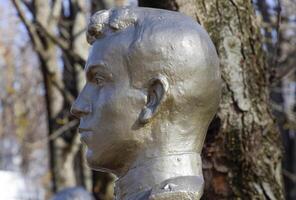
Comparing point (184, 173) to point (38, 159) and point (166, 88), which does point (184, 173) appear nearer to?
point (166, 88)

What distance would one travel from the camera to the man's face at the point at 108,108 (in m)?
3.25

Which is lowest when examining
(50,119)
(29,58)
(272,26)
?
(29,58)

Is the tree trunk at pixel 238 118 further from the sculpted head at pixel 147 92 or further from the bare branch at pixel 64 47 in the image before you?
the bare branch at pixel 64 47

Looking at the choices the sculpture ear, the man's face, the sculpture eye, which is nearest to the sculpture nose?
the man's face

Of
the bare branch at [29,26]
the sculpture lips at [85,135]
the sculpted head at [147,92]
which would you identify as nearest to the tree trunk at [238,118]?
the sculpted head at [147,92]

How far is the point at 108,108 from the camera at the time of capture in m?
3.28

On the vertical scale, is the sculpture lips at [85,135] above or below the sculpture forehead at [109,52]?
below

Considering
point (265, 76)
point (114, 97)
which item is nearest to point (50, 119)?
point (265, 76)

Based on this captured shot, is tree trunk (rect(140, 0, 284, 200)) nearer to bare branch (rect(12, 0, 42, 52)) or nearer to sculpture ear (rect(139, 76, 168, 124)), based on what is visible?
sculpture ear (rect(139, 76, 168, 124))

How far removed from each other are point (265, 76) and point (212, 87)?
1653 millimetres

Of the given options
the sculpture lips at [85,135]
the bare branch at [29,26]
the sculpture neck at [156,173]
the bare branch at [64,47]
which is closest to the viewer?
the sculpture neck at [156,173]

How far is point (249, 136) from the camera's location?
4.71m

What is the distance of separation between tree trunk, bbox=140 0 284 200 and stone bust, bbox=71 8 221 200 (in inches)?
49.9

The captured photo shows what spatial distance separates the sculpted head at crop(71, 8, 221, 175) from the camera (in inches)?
128
